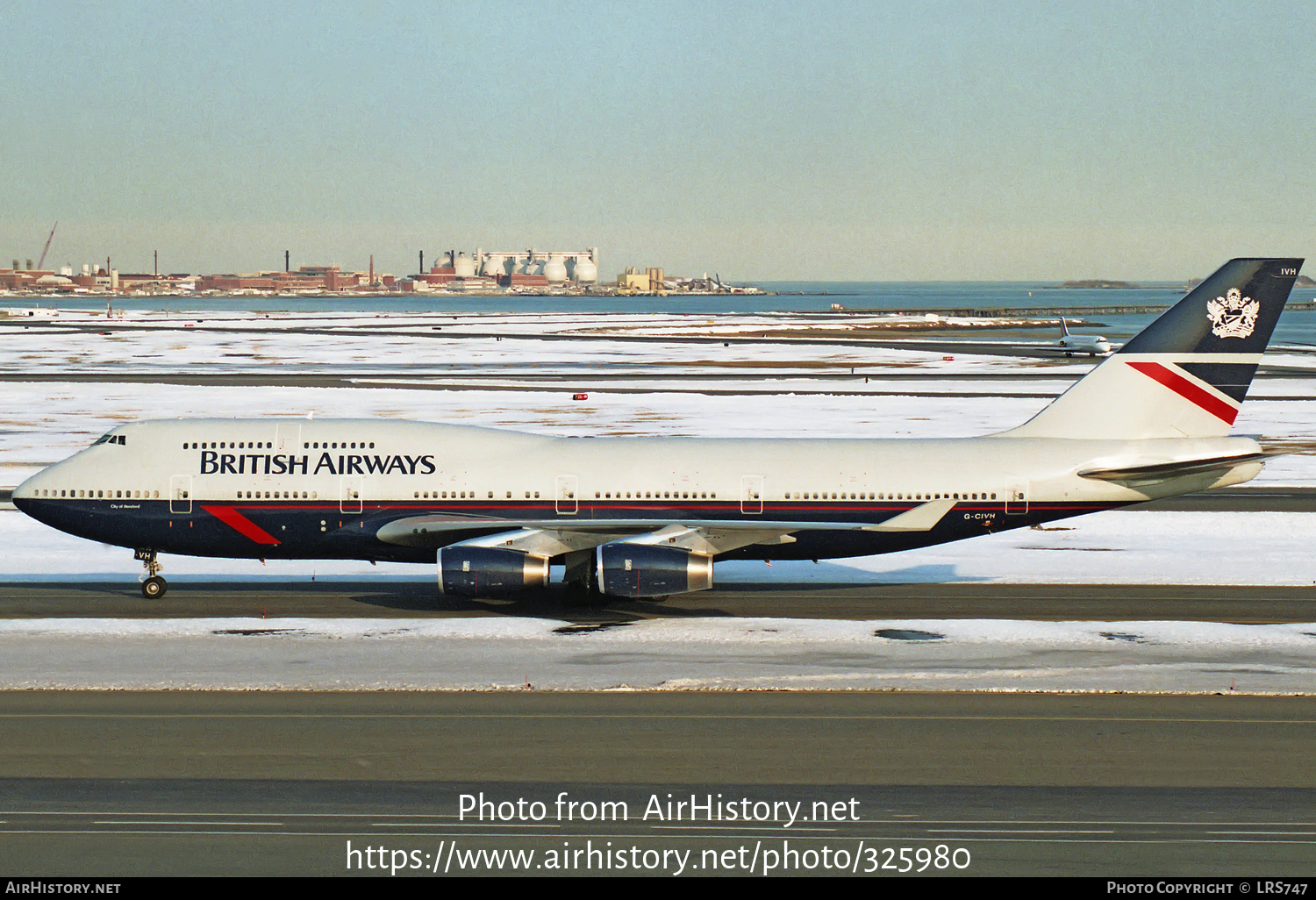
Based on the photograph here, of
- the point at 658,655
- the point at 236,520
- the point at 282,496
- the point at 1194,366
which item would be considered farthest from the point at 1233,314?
the point at 236,520

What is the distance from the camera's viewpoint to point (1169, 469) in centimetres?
3341

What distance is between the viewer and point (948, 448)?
34.8m

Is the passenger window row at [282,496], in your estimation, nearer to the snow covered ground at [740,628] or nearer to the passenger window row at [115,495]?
the passenger window row at [115,495]

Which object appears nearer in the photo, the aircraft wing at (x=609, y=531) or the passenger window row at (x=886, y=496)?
the aircraft wing at (x=609, y=531)

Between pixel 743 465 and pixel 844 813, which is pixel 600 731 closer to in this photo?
pixel 844 813

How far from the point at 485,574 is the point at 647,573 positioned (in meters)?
3.86

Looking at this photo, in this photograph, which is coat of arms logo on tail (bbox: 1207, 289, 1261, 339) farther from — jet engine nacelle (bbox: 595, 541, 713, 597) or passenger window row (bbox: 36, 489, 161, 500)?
passenger window row (bbox: 36, 489, 161, 500)

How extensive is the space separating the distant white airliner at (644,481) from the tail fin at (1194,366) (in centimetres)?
5

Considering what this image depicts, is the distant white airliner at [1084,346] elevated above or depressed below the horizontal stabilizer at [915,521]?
above

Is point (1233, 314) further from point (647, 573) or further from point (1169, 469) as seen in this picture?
point (647, 573)

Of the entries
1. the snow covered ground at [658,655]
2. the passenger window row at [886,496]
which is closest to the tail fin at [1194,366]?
the passenger window row at [886,496]

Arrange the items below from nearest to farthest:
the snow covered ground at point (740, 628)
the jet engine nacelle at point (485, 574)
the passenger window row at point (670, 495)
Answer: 1. the snow covered ground at point (740, 628)
2. the jet engine nacelle at point (485, 574)
3. the passenger window row at point (670, 495)

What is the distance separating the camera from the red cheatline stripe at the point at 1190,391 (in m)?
34.3
